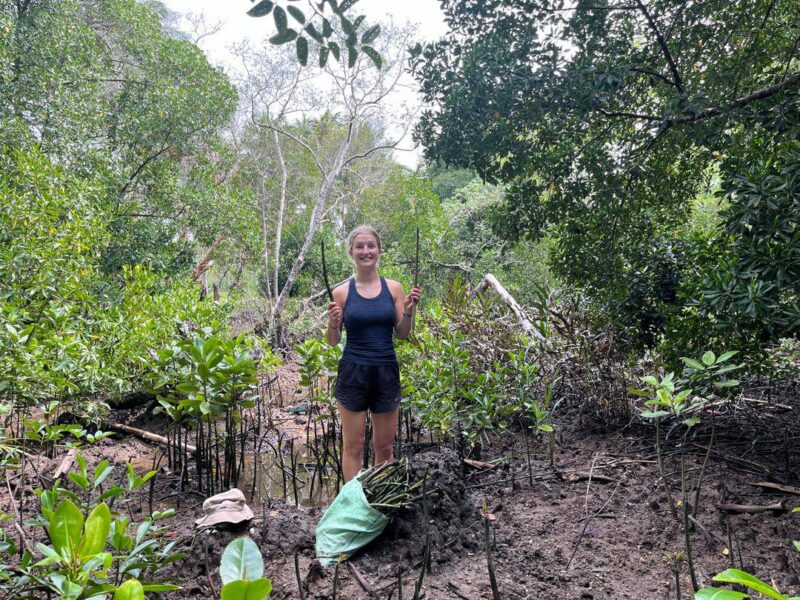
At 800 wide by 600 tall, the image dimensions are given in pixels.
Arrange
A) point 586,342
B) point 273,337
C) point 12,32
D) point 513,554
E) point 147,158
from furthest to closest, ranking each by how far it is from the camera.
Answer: point 273,337 → point 147,158 → point 12,32 → point 586,342 → point 513,554

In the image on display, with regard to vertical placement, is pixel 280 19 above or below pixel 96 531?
above

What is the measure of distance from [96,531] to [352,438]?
1.84 metres

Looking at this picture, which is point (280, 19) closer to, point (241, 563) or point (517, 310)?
point (241, 563)

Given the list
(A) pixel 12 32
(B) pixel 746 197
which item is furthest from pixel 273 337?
(B) pixel 746 197

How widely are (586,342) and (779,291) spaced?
1.91 metres

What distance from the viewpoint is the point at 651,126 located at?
373 centimetres

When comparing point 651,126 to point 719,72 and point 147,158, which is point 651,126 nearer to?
point 719,72

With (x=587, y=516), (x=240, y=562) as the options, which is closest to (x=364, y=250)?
(x=587, y=516)

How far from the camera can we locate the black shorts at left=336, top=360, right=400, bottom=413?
3.03 metres

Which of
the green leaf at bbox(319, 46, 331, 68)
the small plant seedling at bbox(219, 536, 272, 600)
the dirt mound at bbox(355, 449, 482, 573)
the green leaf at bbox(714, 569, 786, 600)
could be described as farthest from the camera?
the dirt mound at bbox(355, 449, 482, 573)

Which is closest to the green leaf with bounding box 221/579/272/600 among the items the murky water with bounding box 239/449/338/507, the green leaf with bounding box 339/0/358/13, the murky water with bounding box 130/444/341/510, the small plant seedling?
the small plant seedling

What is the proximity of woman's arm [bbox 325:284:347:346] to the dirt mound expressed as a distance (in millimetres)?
800

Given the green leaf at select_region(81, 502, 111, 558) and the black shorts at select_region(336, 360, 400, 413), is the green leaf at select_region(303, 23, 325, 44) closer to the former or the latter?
the green leaf at select_region(81, 502, 111, 558)

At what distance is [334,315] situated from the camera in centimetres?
301
